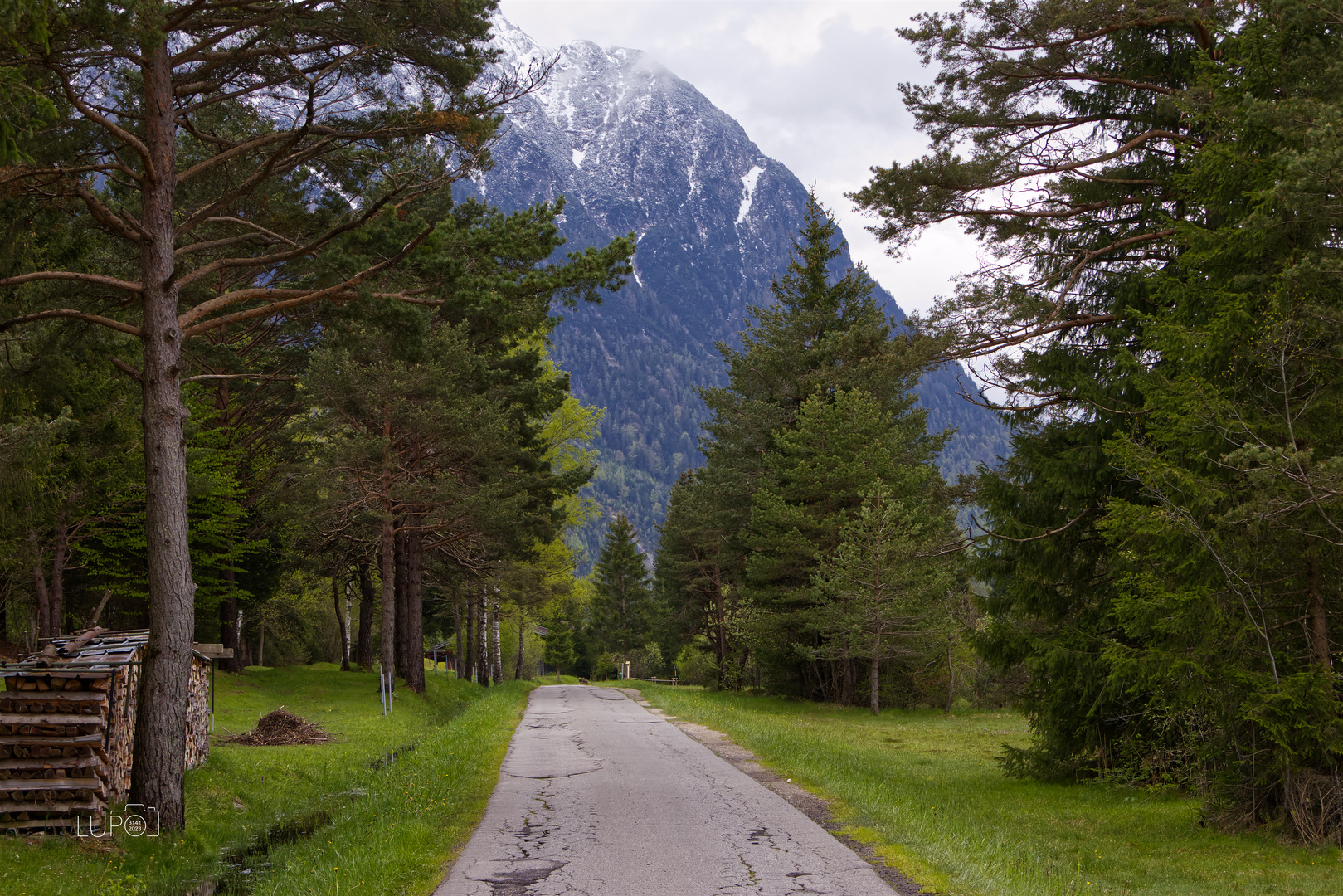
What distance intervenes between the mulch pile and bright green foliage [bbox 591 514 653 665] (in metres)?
57.4

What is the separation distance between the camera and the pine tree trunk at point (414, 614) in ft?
91.8

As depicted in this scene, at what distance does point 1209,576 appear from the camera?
372 inches

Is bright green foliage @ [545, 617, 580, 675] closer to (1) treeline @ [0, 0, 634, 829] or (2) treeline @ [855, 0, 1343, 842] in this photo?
(1) treeline @ [0, 0, 634, 829]

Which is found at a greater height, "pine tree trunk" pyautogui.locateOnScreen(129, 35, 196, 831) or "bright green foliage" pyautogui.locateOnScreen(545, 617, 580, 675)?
"pine tree trunk" pyautogui.locateOnScreen(129, 35, 196, 831)

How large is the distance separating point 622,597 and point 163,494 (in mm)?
69021

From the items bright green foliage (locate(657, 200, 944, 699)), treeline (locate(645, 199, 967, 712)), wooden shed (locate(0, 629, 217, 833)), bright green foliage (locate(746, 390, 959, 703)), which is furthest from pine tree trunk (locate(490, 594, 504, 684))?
wooden shed (locate(0, 629, 217, 833))

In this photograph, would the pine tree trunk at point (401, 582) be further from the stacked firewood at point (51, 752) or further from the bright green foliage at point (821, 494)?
the stacked firewood at point (51, 752)

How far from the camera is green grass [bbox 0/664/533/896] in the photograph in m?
7.61

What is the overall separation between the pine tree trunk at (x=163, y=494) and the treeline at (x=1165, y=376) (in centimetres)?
1006

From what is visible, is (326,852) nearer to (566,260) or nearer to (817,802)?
(817,802)

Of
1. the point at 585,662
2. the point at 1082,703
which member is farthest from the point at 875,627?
the point at 585,662

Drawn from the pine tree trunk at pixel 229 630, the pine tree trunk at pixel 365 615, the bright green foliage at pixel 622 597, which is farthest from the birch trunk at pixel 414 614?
the bright green foliage at pixel 622 597

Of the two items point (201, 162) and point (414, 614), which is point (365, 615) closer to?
point (414, 614)

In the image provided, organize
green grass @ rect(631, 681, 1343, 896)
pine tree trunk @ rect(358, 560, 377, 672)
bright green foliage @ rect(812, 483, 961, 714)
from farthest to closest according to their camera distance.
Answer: pine tree trunk @ rect(358, 560, 377, 672)
bright green foliage @ rect(812, 483, 961, 714)
green grass @ rect(631, 681, 1343, 896)
